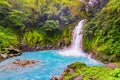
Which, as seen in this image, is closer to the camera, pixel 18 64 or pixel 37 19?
pixel 18 64

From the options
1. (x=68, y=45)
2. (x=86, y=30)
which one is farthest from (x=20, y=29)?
(x=86, y=30)

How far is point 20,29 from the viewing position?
2930cm

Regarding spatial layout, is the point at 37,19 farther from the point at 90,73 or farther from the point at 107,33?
the point at 90,73

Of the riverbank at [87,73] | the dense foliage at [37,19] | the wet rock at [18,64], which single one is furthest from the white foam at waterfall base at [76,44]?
the riverbank at [87,73]

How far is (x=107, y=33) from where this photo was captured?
19953 mm

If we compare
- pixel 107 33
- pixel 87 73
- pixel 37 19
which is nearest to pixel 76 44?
pixel 107 33

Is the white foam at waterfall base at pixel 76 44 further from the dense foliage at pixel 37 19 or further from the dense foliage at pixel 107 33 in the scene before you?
the dense foliage at pixel 107 33

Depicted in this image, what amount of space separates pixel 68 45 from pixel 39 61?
8374mm

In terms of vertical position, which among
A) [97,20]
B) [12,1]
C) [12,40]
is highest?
[12,1]

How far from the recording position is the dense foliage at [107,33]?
18125mm

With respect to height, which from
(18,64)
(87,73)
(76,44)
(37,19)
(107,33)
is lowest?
(18,64)

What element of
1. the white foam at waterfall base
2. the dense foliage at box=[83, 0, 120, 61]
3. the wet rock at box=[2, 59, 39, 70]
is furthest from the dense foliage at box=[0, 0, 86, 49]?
the wet rock at box=[2, 59, 39, 70]

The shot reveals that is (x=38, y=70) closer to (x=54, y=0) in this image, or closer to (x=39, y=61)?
(x=39, y=61)

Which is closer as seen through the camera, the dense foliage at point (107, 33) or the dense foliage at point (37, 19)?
the dense foliage at point (107, 33)
